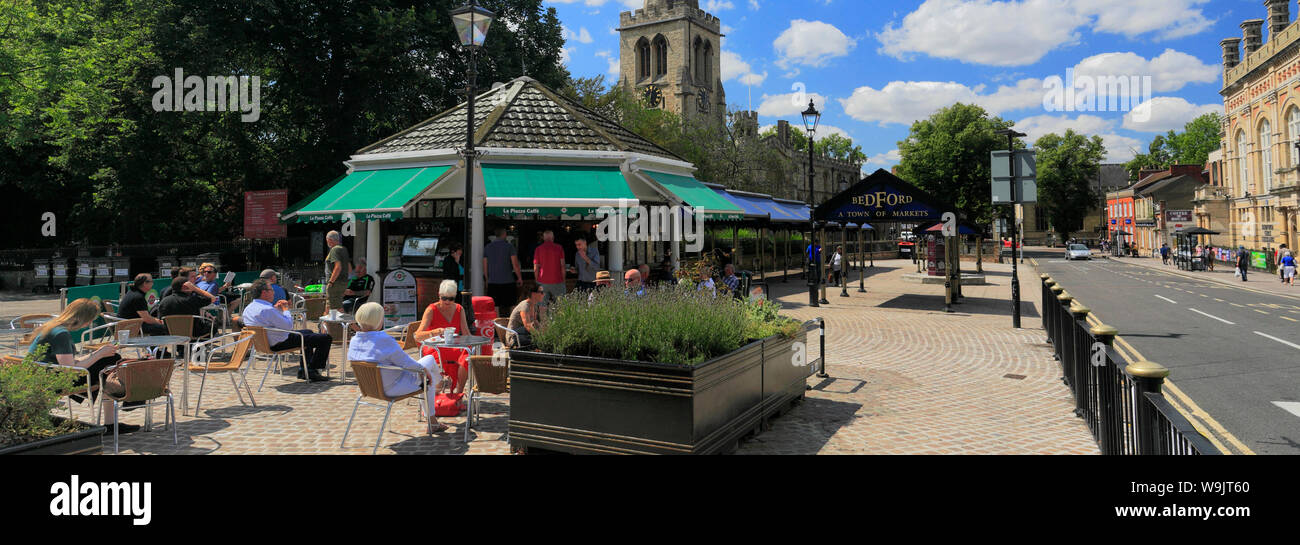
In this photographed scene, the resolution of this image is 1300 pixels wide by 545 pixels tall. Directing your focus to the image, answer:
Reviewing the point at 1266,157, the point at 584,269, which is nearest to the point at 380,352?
the point at 584,269

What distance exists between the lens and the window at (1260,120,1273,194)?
136 feet

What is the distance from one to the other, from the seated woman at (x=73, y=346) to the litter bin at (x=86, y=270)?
21749mm

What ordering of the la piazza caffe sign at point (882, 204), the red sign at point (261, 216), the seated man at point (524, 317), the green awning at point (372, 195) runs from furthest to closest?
the red sign at point (261, 216)
the la piazza caffe sign at point (882, 204)
the green awning at point (372, 195)
the seated man at point (524, 317)

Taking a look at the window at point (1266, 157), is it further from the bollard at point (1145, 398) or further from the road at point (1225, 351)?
the bollard at point (1145, 398)

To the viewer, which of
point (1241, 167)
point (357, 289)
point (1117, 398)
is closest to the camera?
point (1117, 398)

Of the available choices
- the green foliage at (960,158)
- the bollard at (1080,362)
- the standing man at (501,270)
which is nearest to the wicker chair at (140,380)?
the standing man at (501,270)

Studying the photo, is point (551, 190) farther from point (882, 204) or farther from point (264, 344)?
point (882, 204)

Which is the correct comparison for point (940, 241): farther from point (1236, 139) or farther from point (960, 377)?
point (1236, 139)

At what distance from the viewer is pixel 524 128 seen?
1541cm

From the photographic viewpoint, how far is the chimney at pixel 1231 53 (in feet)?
155

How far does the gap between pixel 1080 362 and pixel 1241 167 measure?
174 feet

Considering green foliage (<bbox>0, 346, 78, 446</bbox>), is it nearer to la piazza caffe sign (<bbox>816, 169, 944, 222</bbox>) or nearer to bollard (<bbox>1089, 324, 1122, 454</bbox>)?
bollard (<bbox>1089, 324, 1122, 454</bbox>)

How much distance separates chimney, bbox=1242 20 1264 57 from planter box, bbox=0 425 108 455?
192 ft
